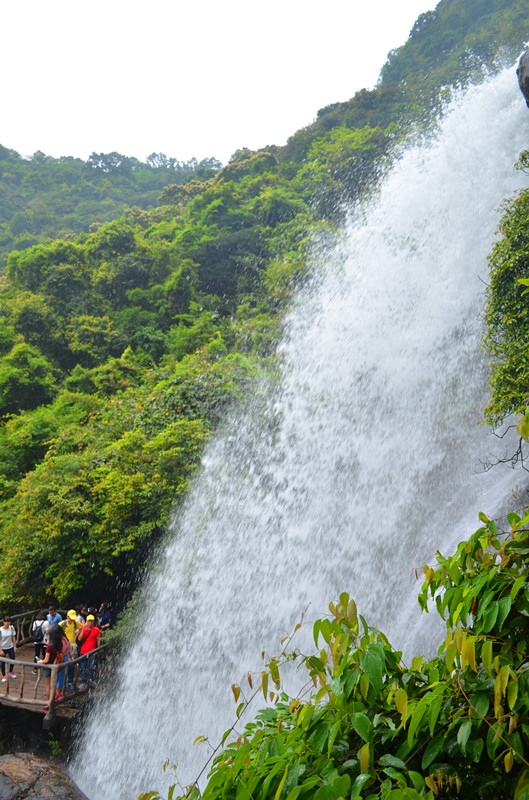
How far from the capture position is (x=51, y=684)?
8.54 m

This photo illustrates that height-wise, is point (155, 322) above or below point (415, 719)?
above

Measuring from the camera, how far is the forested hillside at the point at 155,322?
1194cm

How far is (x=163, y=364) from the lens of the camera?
19.7 m

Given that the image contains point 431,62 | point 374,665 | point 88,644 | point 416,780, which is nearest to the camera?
point 416,780

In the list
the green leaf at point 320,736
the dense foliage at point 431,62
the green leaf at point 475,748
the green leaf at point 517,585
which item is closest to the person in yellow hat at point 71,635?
the green leaf at point 320,736

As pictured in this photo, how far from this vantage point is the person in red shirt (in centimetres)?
938

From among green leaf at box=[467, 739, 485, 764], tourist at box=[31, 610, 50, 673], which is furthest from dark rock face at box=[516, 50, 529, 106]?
tourist at box=[31, 610, 50, 673]

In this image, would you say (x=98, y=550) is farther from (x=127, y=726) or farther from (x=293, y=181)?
(x=293, y=181)

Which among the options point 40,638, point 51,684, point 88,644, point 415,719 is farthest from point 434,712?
point 40,638

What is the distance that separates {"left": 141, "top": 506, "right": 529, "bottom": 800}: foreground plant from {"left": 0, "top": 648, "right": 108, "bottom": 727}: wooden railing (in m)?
8.11

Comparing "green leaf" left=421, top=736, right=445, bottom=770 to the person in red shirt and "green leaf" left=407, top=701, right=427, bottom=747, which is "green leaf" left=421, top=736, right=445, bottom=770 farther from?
the person in red shirt

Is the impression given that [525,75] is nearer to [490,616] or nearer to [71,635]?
[490,616]

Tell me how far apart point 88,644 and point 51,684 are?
1004 millimetres

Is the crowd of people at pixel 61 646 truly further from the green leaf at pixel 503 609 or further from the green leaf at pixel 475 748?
the green leaf at pixel 503 609
